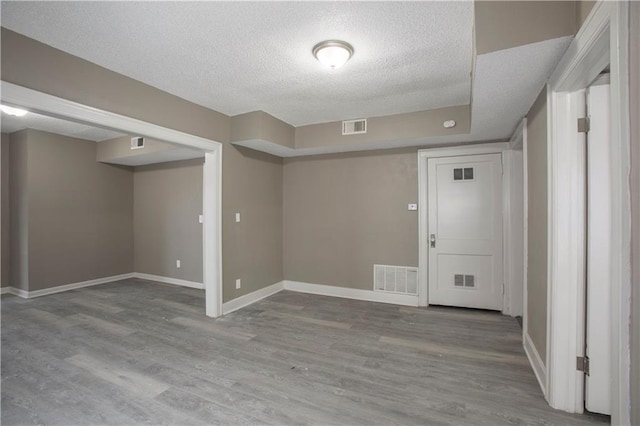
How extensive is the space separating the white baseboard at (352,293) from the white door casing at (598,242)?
7.69 feet

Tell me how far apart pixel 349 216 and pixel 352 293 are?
1.21 m

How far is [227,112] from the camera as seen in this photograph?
3773 mm

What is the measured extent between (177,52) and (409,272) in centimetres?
379

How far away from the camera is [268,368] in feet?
8.23

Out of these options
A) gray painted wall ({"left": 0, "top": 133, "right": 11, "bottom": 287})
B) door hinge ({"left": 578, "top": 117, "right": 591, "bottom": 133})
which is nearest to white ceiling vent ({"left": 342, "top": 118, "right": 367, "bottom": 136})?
door hinge ({"left": 578, "top": 117, "right": 591, "bottom": 133})

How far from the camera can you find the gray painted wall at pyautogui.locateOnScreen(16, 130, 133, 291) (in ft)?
15.3

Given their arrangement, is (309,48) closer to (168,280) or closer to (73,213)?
(168,280)

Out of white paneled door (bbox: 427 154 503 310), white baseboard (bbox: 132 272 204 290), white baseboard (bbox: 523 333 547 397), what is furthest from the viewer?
white baseboard (bbox: 132 272 204 290)

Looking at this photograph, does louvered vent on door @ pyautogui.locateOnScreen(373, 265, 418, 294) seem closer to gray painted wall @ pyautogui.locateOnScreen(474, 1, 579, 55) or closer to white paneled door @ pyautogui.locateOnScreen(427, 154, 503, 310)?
white paneled door @ pyautogui.locateOnScreen(427, 154, 503, 310)

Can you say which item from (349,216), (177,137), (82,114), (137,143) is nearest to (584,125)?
(349,216)

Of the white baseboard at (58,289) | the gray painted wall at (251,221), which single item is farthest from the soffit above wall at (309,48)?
the white baseboard at (58,289)

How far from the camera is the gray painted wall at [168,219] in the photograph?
5408 millimetres

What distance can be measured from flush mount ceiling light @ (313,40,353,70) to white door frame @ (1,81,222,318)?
1.87 metres

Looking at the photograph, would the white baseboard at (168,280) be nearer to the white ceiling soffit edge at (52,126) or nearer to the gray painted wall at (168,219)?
the gray painted wall at (168,219)
